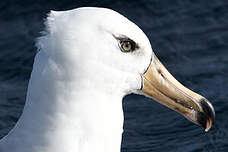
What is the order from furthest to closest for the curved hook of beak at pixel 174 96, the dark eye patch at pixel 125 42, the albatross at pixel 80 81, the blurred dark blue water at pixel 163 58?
the blurred dark blue water at pixel 163 58, the curved hook of beak at pixel 174 96, the dark eye patch at pixel 125 42, the albatross at pixel 80 81

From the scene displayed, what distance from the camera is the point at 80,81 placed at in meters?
7.66

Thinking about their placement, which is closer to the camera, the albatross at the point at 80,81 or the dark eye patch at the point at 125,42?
the albatross at the point at 80,81

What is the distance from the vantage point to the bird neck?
7711mm

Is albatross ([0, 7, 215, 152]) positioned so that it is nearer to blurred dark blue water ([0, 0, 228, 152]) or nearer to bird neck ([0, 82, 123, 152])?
bird neck ([0, 82, 123, 152])

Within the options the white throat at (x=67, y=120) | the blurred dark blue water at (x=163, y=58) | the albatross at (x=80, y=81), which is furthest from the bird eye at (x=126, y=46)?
the blurred dark blue water at (x=163, y=58)

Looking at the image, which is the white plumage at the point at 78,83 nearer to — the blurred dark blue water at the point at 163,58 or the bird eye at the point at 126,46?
the bird eye at the point at 126,46

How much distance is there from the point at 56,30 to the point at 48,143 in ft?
3.00

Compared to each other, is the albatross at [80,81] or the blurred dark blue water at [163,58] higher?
the albatross at [80,81]

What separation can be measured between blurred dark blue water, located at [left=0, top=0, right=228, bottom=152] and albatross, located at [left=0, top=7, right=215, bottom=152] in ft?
9.81

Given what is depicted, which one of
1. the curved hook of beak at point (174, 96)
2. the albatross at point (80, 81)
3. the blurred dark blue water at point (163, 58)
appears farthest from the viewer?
the blurred dark blue water at point (163, 58)

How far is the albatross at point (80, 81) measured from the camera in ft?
25.0

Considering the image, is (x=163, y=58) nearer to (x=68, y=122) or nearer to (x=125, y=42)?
(x=125, y=42)

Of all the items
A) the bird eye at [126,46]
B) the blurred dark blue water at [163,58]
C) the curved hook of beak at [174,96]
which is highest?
the bird eye at [126,46]

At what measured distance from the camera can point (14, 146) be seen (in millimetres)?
7898
